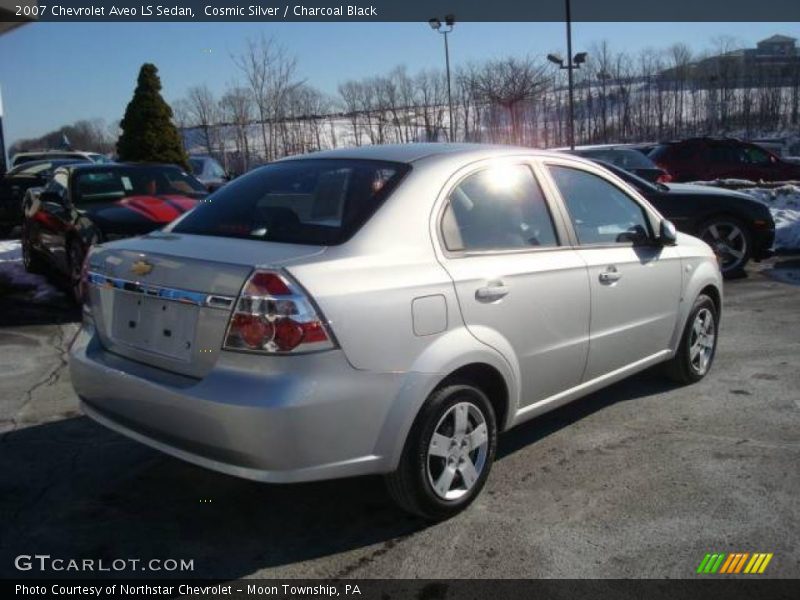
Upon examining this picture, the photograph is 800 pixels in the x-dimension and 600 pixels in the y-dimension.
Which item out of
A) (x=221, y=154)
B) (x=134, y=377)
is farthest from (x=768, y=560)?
(x=221, y=154)

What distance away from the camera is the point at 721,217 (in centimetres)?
918

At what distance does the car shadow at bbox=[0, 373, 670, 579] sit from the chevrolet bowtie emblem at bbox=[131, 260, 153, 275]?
3.64 feet

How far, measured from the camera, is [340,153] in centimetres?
391

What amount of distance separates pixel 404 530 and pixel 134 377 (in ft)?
4.31

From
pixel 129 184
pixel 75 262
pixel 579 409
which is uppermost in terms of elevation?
pixel 129 184

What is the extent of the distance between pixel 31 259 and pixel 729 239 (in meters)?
8.98

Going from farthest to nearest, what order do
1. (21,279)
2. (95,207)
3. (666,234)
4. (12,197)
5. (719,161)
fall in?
(719,161) → (12,197) → (21,279) → (95,207) → (666,234)

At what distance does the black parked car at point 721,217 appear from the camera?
29.9 ft

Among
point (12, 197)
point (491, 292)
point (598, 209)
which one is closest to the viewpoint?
point (491, 292)

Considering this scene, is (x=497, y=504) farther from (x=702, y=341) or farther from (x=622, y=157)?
(x=622, y=157)

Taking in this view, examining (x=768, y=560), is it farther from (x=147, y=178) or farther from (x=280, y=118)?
(x=280, y=118)

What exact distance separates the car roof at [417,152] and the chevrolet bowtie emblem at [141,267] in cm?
118

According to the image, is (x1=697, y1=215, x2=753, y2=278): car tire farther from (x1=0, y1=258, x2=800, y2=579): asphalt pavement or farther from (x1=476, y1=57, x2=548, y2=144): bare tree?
(x1=476, y1=57, x2=548, y2=144): bare tree
